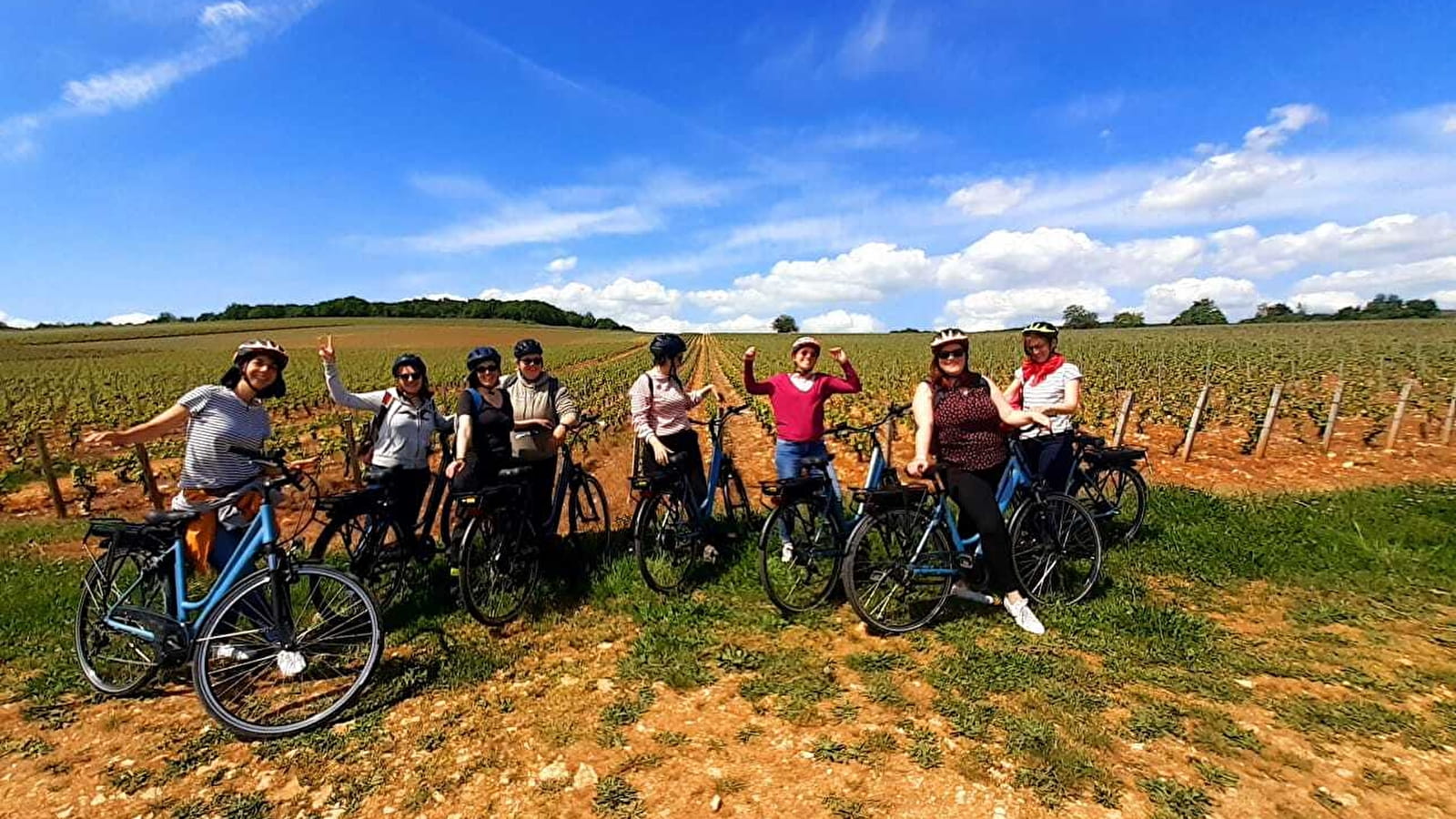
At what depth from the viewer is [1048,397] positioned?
5652 millimetres

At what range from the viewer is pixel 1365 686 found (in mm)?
3896

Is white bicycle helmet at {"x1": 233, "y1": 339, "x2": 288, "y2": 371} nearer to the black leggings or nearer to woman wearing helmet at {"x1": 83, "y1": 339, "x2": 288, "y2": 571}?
→ woman wearing helmet at {"x1": 83, "y1": 339, "x2": 288, "y2": 571}

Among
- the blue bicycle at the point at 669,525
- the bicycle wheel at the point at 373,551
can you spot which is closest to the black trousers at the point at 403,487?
the bicycle wheel at the point at 373,551

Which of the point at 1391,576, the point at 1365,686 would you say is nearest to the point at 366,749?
the point at 1365,686

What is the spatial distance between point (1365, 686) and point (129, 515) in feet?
48.5

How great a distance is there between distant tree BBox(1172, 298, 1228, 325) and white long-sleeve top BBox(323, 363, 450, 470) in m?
135

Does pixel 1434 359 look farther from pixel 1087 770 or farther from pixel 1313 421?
pixel 1087 770

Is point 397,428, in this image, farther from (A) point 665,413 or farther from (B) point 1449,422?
(B) point 1449,422

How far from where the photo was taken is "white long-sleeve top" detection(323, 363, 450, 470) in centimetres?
498

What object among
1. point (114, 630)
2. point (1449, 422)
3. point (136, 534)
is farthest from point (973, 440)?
point (1449, 422)

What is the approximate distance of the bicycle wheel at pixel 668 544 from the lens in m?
5.33

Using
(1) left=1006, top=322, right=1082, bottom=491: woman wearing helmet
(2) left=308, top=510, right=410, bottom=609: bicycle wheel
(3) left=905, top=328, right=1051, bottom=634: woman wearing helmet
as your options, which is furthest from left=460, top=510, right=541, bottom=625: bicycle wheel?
(1) left=1006, top=322, right=1082, bottom=491: woman wearing helmet

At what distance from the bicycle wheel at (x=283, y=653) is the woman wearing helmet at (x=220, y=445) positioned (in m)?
0.56

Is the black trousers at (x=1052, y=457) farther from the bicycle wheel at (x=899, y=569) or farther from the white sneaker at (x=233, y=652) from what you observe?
the white sneaker at (x=233, y=652)
